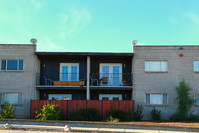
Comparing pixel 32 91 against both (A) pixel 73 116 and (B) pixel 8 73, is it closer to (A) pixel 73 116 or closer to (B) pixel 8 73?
(B) pixel 8 73

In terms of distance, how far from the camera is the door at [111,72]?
2359cm

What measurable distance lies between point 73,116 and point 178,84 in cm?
894

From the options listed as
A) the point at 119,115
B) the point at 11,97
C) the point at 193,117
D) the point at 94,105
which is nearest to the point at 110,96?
the point at 94,105

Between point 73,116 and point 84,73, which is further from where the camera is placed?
point 84,73

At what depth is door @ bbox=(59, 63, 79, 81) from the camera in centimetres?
2400

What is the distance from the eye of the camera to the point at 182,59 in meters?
22.7

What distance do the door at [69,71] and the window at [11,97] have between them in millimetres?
3833

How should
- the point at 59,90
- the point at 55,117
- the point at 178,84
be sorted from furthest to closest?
the point at 59,90 < the point at 178,84 < the point at 55,117

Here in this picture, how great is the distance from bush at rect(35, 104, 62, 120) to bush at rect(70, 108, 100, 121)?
1182mm

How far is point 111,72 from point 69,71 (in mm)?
3742

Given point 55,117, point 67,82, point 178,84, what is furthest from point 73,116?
point 178,84

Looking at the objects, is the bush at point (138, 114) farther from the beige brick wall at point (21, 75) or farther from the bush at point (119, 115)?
the beige brick wall at point (21, 75)

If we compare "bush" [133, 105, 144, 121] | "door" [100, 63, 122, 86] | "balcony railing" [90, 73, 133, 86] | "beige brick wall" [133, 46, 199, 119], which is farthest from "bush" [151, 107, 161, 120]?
"door" [100, 63, 122, 86]

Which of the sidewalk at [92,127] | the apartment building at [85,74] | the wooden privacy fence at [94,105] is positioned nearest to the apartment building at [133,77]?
the apartment building at [85,74]
